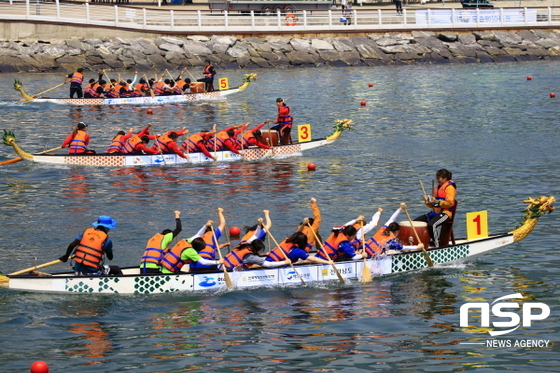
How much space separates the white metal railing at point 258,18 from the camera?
217 feet

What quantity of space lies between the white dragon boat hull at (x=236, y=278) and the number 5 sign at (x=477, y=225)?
0.33 m

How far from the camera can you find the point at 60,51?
213 feet

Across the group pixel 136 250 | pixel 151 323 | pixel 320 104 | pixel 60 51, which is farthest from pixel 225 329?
pixel 60 51

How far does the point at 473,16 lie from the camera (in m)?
74.2

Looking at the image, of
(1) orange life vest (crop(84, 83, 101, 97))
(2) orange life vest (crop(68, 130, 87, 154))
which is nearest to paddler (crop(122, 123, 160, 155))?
(2) orange life vest (crop(68, 130, 87, 154))

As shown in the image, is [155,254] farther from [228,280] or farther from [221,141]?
[221,141]

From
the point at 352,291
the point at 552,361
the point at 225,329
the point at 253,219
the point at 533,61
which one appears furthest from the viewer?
the point at 533,61

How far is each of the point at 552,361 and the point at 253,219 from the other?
1185 cm

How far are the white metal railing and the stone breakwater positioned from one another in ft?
2.82

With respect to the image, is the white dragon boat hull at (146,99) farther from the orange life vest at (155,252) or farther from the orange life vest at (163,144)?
the orange life vest at (155,252)

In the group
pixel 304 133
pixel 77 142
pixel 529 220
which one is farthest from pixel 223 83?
pixel 529 220

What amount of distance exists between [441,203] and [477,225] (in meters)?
1.53

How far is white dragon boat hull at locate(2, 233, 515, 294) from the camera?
63.9 ft

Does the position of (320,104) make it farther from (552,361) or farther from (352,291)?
(552,361)
